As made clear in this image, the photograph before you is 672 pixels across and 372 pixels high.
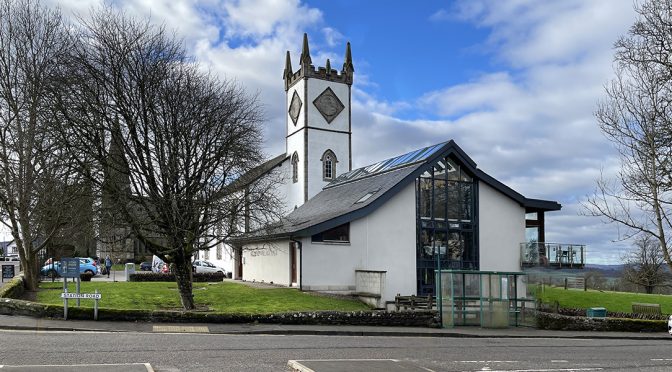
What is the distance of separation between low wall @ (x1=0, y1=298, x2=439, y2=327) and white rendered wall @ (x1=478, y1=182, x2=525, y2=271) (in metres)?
13.1

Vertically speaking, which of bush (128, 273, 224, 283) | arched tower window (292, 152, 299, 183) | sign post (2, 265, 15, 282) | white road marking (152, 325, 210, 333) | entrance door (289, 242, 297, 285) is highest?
arched tower window (292, 152, 299, 183)

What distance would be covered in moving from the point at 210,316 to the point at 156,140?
692 centimetres

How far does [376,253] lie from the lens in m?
31.5

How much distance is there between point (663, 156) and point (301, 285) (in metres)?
16.4

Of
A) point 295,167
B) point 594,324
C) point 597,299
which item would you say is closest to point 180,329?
point 594,324

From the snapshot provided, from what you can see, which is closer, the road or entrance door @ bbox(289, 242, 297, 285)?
the road

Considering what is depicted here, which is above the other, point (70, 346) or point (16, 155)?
point (16, 155)

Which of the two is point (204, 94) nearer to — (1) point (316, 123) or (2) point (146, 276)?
(2) point (146, 276)

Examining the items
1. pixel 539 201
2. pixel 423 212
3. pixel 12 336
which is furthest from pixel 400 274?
pixel 12 336

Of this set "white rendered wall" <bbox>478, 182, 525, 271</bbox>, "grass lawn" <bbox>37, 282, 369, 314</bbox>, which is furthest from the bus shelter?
"white rendered wall" <bbox>478, 182, 525, 271</bbox>

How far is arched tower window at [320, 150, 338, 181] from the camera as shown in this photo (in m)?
59.7

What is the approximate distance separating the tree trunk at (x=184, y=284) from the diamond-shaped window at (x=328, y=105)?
38.7 m

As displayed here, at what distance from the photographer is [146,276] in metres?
40.0

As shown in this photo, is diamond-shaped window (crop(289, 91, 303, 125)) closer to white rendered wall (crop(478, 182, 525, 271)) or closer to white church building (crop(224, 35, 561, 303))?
white church building (crop(224, 35, 561, 303))
